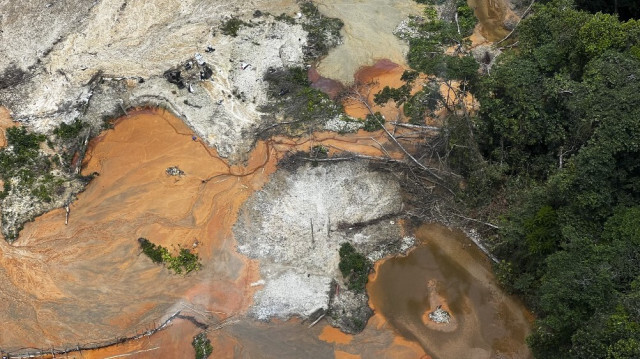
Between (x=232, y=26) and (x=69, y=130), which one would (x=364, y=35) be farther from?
(x=69, y=130)

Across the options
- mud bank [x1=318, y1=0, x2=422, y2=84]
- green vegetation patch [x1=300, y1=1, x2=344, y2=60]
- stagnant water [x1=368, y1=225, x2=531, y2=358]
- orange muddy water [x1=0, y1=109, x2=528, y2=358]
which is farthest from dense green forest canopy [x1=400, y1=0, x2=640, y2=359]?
green vegetation patch [x1=300, y1=1, x2=344, y2=60]

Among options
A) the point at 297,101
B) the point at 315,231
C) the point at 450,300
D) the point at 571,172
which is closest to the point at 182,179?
the point at 315,231

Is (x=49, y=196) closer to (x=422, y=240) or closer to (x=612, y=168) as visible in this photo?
(x=422, y=240)

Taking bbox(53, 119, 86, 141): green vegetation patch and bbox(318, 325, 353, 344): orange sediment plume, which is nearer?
bbox(318, 325, 353, 344): orange sediment plume

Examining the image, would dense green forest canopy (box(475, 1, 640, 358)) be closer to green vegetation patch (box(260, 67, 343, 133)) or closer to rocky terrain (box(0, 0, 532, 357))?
rocky terrain (box(0, 0, 532, 357))

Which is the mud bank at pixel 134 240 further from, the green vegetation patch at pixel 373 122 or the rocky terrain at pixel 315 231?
the rocky terrain at pixel 315 231

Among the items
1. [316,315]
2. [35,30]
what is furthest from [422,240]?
[35,30]
